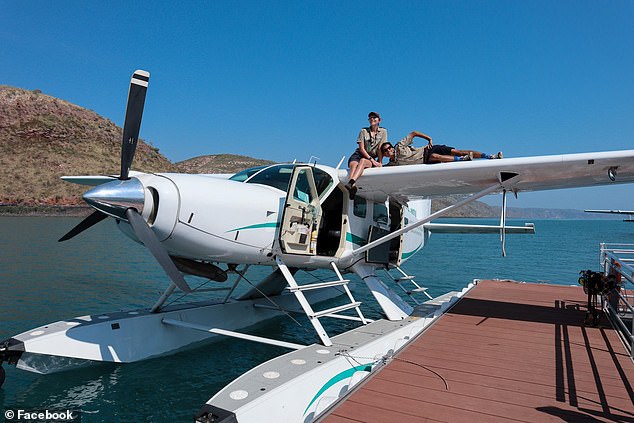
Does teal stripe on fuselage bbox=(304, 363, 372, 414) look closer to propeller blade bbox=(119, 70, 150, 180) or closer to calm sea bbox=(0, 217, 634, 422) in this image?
calm sea bbox=(0, 217, 634, 422)

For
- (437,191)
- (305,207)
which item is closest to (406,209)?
(437,191)

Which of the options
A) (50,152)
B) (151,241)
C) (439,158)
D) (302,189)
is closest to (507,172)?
(439,158)

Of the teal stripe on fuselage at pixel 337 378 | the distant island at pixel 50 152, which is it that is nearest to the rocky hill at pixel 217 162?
the distant island at pixel 50 152

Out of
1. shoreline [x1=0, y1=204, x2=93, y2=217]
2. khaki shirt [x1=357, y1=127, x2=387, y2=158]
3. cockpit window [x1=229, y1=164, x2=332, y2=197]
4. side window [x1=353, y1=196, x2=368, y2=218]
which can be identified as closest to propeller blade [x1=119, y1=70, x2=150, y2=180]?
cockpit window [x1=229, y1=164, x2=332, y2=197]

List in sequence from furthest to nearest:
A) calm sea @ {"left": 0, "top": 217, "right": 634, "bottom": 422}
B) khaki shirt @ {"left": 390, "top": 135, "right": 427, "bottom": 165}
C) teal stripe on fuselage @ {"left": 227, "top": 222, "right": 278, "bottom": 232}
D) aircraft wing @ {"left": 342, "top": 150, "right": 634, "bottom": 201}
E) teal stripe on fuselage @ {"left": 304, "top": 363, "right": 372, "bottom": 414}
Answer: khaki shirt @ {"left": 390, "top": 135, "right": 427, "bottom": 165} < aircraft wing @ {"left": 342, "top": 150, "right": 634, "bottom": 201} < teal stripe on fuselage @ {"left": 227, "top": 222, "right": 278, "bottom": 232} < calm sea @ {"left": 0, "top": 217, "right": 634, "bottom": 422} < teal stripe on fuselage @ {"left": 304, "top": 363, "right": 372, "bottom": 414}

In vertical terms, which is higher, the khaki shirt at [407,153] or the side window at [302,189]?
the khaki shirt at [407,153]

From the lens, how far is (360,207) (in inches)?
317

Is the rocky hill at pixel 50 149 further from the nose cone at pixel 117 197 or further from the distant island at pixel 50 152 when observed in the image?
the nose cone at pixel 117 197

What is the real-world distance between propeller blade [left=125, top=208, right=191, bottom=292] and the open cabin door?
62.5 inches

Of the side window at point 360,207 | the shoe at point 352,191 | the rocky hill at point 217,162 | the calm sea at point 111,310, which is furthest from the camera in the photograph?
the rocky hill at point 217,162

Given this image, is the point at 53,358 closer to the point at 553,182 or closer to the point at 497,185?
the point at 497,185

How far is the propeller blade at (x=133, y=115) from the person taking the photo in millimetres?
4832

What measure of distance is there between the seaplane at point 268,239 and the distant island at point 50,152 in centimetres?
4709

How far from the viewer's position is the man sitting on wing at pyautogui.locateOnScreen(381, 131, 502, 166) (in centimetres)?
709
